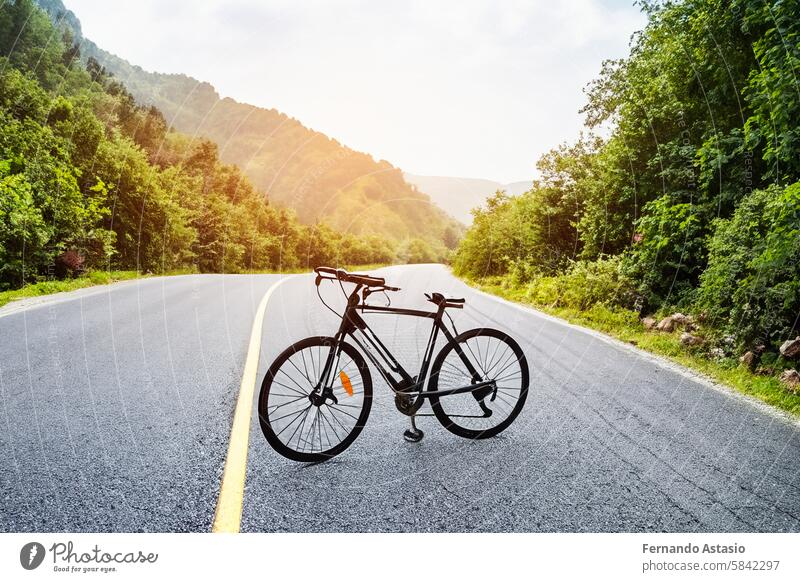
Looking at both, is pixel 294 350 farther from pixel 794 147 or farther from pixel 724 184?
pixel 724 184

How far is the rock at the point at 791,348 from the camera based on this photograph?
5.11 metres

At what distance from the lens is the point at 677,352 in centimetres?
640

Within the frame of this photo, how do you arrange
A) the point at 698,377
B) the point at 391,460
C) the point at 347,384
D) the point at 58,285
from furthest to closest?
the point at 58,285, the point at 698,377, the point at 347,384, the point at 391,460

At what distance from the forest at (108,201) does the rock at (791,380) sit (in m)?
14.6

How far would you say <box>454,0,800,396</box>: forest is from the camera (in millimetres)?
5488

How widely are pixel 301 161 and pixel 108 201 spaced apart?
59.6 metres

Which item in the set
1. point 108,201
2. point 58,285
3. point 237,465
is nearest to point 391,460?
point 237,465

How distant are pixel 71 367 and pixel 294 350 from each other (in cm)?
293

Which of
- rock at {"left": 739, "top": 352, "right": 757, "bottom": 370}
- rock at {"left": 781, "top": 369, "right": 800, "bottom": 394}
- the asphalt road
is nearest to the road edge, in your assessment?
the asphalt road

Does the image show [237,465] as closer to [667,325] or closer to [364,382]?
[364,382]
